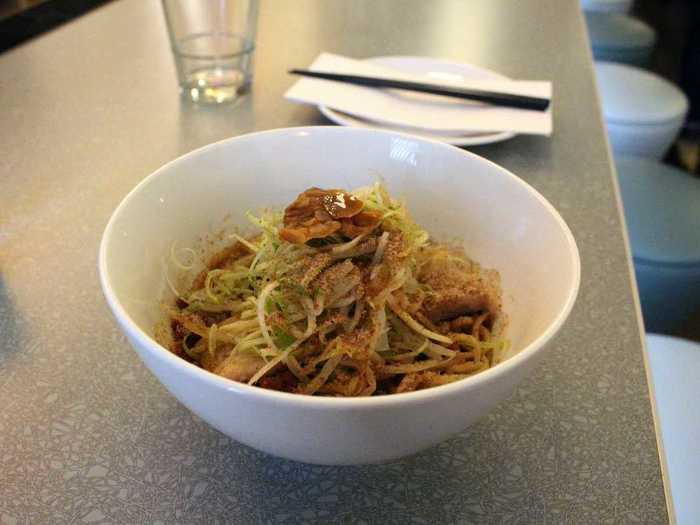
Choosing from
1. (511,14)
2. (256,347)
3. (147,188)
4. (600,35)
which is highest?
(147,188)

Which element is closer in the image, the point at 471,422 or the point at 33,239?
the point at 471,422

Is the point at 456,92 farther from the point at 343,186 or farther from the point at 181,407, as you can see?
the point at 181,407

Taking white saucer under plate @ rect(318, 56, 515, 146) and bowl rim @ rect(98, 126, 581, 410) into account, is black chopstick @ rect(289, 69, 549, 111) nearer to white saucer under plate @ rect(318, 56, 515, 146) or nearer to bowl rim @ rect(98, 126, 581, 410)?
white saucer under plate @ rect(318, 56, 515, 146)

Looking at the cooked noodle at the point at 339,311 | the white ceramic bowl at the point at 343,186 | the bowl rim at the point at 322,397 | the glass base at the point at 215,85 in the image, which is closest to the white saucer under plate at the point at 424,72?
the glass base at the point at 215,85

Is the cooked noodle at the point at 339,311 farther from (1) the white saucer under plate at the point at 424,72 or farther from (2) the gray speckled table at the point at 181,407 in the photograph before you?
(1) the white saucer under plate at the point at 424,72

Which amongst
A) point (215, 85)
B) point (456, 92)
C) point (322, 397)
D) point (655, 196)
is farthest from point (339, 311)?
point (655, 196)

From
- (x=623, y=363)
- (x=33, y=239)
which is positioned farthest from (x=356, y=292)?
(x=33, y=239)

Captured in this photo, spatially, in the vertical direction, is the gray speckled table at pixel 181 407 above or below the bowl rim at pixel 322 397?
below

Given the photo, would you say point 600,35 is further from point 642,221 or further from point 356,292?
point 356,292
